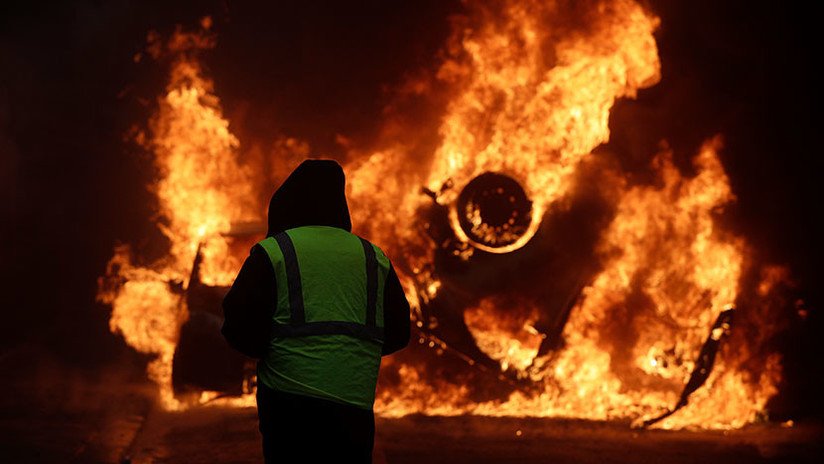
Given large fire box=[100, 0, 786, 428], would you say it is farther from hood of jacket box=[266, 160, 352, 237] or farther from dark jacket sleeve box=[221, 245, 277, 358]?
dark jacket sleeve box=[221, 245, 277, 358]

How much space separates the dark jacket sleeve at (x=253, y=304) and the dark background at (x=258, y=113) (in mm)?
5292

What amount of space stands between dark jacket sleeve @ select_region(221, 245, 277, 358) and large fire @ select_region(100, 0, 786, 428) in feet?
16.4

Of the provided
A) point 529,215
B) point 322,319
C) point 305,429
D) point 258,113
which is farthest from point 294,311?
point 258,113

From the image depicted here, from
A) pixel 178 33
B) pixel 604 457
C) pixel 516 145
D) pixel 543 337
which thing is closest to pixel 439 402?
pixel 543 337

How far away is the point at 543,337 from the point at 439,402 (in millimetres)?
1243

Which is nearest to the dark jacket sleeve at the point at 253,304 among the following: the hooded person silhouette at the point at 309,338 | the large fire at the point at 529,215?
the hooded person silhouette at the point at 309,338

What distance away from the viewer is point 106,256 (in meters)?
8.00

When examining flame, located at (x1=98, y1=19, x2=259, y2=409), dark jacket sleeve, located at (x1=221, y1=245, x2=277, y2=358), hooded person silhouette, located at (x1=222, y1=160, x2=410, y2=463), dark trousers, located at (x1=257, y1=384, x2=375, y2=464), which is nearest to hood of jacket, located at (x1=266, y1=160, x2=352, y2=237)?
hooded person silhouette, located at (x1=222, y1=160, x2=410, y2=463)

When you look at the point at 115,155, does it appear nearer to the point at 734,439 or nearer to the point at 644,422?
the point at 644,422

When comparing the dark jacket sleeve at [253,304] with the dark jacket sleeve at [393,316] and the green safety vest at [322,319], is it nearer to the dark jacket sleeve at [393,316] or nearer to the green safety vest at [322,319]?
the green safety vest at [322,319]

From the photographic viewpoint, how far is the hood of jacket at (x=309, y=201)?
3.07 meters

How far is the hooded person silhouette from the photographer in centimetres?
283

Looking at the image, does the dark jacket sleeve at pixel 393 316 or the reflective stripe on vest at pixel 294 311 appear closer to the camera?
the reflective stripe on vest at pixel 294 311

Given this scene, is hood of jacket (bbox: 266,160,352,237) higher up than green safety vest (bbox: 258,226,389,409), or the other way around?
hood of jacket (bbox: 266,160,352,237)
